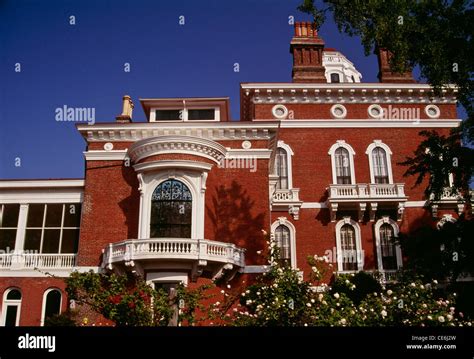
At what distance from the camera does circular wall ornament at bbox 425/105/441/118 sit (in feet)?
86.3

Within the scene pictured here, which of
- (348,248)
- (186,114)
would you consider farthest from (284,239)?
(186,114)

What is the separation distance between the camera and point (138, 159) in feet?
62.2

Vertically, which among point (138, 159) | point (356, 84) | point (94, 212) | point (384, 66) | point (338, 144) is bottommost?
point (94, 212)

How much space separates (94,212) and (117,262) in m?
2.80

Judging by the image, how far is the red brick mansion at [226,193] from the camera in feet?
58.9

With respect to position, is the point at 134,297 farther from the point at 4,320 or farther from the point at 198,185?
the point at 4,320

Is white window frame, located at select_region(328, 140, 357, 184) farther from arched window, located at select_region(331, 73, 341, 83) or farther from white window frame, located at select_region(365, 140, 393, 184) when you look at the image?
arched window, located at select_region(331, 73, 341, 83)

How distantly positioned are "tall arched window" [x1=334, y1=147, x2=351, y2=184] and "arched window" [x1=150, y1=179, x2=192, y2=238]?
10.0 m

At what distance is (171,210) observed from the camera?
710 inches

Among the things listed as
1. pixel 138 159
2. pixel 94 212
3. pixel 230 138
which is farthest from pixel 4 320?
pixel 230 138

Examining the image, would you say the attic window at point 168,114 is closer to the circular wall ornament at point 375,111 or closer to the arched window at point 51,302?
the arched window at point 51,302

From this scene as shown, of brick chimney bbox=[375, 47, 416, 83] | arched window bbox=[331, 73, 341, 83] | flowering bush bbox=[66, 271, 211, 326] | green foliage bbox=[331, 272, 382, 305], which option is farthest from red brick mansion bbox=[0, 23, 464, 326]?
arched window bbox=[331, 73, 341, 83]

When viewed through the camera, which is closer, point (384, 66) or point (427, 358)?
point (427, 358)

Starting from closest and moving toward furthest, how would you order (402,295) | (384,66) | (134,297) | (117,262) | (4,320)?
1. (402,295)
2. (134,297)
3. (117,262)
4. (4,320)
5. (384,66)
